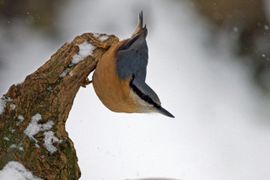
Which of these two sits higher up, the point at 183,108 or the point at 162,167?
the point at 183,108

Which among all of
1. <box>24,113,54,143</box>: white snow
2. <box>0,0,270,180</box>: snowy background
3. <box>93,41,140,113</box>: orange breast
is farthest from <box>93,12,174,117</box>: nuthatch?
<box>0,0,270,180</box>: snowy background

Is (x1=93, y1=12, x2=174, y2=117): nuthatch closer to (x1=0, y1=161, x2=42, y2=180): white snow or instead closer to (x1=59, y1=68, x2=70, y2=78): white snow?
(x1=59, y1=68, x2=70, y2=78): white snow

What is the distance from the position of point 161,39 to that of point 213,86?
411mm

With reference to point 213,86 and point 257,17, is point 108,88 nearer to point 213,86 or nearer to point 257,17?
point 213,86

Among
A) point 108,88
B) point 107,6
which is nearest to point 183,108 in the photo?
point 107,6

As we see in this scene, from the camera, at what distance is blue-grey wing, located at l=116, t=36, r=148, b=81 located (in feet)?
6.15

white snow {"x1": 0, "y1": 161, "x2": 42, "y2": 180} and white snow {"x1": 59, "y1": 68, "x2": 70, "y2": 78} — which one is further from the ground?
white snow {"x1": 59, "y1": 68, "x2": 70, "y2": 78}

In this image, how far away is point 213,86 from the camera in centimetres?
341

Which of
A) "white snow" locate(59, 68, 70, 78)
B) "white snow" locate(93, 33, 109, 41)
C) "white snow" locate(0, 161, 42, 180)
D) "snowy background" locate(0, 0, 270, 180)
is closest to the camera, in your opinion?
"white snow" locate(0, 161, 42, 180)

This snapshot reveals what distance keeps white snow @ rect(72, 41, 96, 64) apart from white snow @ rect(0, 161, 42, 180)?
14.2 inches

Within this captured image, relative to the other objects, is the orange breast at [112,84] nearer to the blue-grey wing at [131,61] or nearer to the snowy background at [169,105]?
the blue-grey wing at [131,61]

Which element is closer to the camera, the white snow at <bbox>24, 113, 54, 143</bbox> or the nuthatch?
the white snow at <bbox>24, 113, 54, 143</bbox>

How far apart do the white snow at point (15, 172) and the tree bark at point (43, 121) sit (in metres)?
0.01

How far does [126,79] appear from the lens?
6.14 feet
